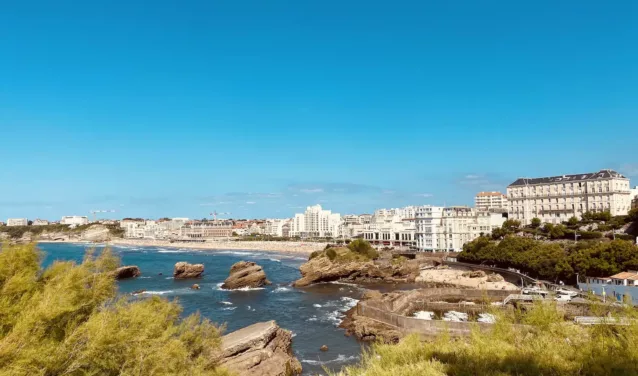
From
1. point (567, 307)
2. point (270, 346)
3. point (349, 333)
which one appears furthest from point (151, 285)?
point (567, 307)

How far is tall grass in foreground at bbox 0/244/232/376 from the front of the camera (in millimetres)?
9117

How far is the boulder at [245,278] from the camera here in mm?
63875

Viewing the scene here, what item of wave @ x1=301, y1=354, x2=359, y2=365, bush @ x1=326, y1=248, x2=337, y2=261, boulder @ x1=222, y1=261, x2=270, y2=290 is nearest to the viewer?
wave @ x1=301, y1=354, x2=359, y2=365

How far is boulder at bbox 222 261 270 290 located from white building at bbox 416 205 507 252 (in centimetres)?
6368

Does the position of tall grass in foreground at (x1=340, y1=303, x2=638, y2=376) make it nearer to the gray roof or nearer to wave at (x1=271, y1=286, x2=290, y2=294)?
wave at (x1=271, y1=286, x2=290, y2=294)

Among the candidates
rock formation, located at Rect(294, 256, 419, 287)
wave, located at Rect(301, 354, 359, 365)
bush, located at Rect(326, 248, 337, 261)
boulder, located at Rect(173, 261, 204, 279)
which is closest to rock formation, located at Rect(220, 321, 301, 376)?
wave, located at Rect(301, 354, 359, 365)

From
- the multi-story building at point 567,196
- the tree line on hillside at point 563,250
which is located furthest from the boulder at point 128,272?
the multi-story building at point 567,196

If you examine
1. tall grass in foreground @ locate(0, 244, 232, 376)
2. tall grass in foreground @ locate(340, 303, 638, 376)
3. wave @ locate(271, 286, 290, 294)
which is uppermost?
tall grass in foreground @ locate(0, 244, 232, 376)

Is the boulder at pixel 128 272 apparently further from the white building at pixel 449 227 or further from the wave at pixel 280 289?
the white building at pixel 449 227

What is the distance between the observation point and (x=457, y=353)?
573 inches

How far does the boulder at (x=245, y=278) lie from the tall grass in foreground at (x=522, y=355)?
5026cm

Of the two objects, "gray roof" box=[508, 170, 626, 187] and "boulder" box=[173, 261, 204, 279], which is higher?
"gray roof" box=[508, 170, 626, 187]

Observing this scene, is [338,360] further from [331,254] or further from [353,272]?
[331,254]

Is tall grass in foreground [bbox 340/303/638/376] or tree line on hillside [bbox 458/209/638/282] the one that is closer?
tall grass in foreground [bbox 340/303/638/376]
